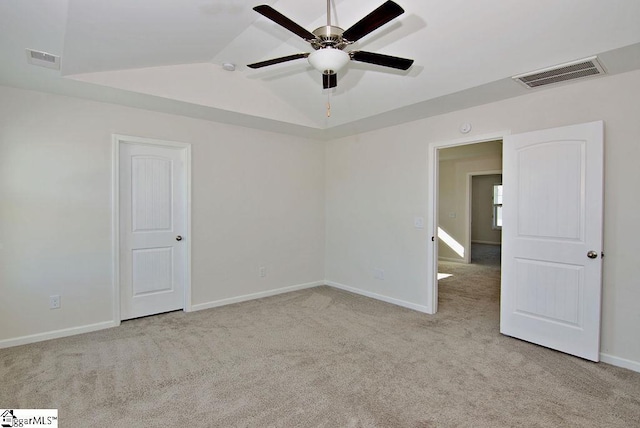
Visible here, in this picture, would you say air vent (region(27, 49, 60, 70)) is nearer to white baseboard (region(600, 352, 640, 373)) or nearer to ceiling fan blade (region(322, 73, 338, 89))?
ceiling fan blade (region(322, 73, 338, 89))

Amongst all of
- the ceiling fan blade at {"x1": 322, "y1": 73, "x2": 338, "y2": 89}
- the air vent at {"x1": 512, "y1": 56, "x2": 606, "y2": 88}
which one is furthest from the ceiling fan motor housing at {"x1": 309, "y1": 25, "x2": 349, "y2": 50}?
the air vent at {"x1": 512, "y1": 56, "x2": 606, "y2": 88}

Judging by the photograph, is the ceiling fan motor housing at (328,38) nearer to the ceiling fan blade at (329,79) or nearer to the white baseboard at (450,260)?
the ceiling fan blade at (329,79)

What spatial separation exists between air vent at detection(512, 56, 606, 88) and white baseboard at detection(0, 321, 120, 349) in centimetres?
473

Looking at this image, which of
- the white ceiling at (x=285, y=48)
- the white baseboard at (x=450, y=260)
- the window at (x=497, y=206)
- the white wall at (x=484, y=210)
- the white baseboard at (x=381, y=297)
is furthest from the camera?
the white wall at (x=484, y=210)

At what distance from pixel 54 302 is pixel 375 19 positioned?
153 inches

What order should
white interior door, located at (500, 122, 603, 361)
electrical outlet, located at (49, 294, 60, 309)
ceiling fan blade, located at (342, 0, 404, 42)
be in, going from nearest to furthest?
ceiling fan blade, located at (342, 0, 404, 42)
white interior door, located at (500, 122, 603, 361)
electrical outlet, located at (49, 294, 60, 309)

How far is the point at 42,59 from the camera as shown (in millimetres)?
2594

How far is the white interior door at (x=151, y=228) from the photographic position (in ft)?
12.3

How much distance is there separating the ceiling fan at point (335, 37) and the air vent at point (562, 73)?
4.55 feet

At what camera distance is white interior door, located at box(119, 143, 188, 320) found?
3754 mm

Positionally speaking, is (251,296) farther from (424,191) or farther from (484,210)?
(484,210)

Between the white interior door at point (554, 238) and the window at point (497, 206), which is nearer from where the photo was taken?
the white interior door at point (554, 238)

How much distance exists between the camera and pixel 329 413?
213 centimetres

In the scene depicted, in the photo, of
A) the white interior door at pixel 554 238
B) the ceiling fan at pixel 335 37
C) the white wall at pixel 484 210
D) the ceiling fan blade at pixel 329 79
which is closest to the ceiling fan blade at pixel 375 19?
the ceiling fan at pixel 335 37
